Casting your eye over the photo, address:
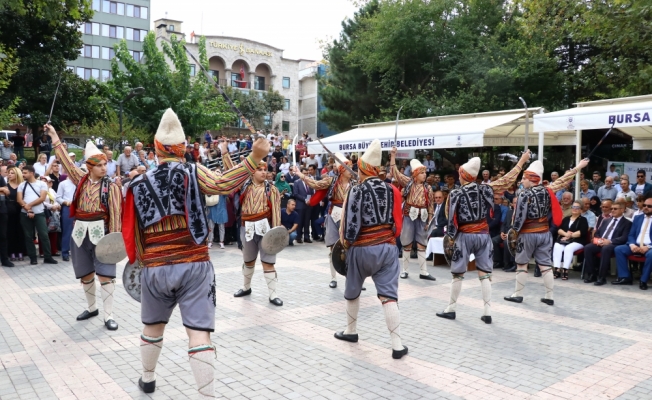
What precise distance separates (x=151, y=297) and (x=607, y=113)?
927 cm

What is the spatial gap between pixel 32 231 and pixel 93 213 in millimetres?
5432

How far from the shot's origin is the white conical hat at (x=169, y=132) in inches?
163

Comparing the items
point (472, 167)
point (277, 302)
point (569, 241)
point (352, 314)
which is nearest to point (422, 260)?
point (569, 241)

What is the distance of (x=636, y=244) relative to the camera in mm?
9742

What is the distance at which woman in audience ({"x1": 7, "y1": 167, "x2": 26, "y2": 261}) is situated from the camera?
1109cm

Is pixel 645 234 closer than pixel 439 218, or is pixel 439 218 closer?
pixel 645 234

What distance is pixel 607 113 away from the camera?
34.0 feet

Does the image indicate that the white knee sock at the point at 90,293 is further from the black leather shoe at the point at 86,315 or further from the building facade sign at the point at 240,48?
the building facade sign at the point at 240,48

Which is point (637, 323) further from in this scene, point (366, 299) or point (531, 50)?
point (531, 50)

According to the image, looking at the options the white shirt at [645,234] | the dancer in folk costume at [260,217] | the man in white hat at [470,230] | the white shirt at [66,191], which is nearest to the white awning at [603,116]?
the white shirt at [645,234]

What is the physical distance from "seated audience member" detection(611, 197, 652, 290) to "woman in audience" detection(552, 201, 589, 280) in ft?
2.61

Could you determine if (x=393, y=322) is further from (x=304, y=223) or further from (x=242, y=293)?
(x=304, y=223)

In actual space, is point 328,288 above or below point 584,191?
below

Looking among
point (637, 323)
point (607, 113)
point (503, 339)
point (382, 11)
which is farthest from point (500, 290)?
point (382, 11)
